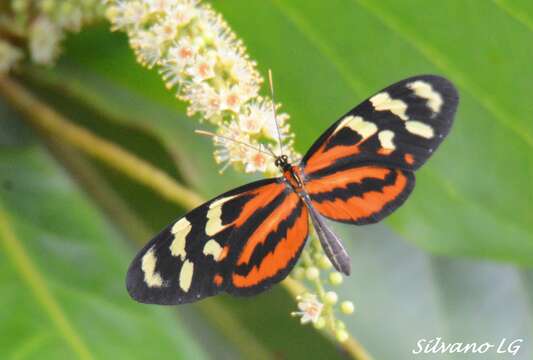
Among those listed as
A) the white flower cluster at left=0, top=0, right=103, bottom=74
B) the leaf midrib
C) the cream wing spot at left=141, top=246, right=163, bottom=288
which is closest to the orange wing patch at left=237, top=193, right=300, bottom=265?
the cream wing spot at left=141, top=246, right=163, bottom=288

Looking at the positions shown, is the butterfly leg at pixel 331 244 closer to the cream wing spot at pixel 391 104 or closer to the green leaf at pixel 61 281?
the cream wing spot at pixel 391 104

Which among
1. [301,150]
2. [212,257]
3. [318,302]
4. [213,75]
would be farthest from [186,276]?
[301,150]

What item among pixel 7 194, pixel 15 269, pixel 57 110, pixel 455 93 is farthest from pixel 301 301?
pixel 57 110

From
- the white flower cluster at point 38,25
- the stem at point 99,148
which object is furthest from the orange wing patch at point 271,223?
the white flower cluster at point 38,25

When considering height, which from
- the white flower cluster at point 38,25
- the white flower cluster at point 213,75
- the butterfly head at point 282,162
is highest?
the white flower cluster at point 38,25

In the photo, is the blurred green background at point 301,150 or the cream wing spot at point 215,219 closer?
the cream wing spot at point 215,219

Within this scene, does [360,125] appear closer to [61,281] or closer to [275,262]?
[275,262]

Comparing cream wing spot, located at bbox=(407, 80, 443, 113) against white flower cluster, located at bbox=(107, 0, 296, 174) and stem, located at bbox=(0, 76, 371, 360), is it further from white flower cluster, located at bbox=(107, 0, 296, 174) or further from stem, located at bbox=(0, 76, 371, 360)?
stem, located at bbox=(0, 76, 371, 360)
